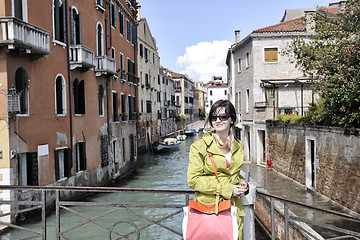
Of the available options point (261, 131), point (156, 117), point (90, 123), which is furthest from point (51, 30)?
point (156, 117)

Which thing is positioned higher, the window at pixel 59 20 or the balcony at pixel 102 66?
the window at pixel 59 20

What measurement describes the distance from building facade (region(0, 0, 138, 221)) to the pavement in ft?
21.5

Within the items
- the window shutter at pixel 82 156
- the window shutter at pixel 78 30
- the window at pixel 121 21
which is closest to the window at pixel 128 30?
the window at pixel 121 21

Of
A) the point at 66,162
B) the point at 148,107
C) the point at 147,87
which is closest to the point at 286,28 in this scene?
the point at 147,87

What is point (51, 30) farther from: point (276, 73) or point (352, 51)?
point (276, 73)

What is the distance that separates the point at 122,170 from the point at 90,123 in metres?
5.14

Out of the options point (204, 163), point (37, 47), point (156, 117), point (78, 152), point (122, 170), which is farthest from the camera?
point (156, 117)

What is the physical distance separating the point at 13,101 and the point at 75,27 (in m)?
5.42

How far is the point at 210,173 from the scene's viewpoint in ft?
8.46

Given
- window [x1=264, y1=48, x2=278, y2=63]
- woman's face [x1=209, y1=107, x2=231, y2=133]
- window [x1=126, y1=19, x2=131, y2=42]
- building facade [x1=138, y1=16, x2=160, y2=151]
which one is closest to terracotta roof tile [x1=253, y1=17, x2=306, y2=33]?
window [x1=264, y1=48, x2=278, y2=63]

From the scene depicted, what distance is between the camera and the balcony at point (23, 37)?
8320 millimetres

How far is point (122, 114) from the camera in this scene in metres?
18.6

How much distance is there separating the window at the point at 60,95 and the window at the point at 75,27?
65.6 inches

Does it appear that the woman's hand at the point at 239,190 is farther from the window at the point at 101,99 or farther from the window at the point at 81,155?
the window at the point at 101,99
